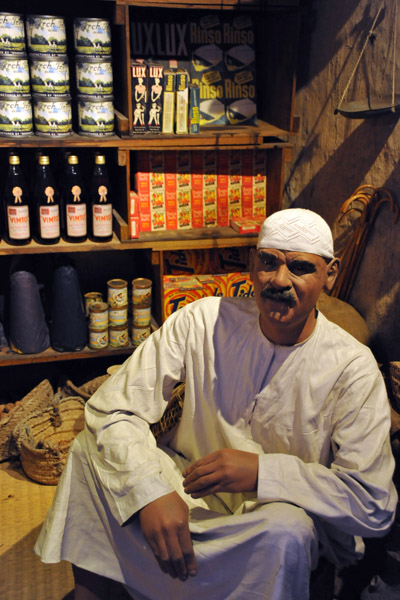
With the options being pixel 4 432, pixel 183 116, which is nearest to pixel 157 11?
pixel 183 116

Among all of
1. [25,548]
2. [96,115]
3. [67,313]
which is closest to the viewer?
[25,548]

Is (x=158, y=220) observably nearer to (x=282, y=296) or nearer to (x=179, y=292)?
(x=179, y=292)

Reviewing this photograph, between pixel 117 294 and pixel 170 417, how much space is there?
3.04 feet

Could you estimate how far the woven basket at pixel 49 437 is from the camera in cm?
246

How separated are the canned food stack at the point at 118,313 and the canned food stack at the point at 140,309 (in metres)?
0.04

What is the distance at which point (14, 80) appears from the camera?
2371mm

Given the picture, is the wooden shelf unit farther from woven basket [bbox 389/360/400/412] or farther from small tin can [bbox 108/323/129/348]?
woven basket [bbox 389/360/400/412]

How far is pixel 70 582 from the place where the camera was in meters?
2.08

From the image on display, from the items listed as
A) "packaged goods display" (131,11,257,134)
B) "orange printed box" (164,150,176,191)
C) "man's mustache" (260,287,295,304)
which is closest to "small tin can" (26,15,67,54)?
"packaged goods display" (131,11,257,134)

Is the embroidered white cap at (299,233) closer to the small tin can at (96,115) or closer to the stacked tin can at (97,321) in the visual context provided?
the small tin can at (96,115)

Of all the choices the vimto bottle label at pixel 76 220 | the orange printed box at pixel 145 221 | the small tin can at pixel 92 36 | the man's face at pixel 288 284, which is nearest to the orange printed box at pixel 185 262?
the orange printed box at pixel 145 221

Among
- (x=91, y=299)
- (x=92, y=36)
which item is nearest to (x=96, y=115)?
(x=92, y=36)

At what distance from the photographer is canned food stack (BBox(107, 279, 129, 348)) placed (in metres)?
2.75

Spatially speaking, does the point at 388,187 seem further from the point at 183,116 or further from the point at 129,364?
the point at 129,364
